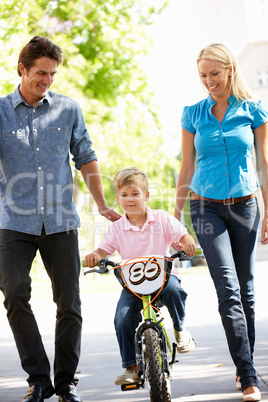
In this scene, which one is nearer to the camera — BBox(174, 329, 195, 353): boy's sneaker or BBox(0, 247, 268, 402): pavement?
BBox(174, 329, 195, 353): boy's sneaker

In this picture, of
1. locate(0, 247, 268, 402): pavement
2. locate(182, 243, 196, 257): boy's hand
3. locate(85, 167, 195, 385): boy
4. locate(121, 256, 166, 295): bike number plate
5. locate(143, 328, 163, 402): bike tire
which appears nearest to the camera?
locate(143, 328, 163, 402): bike tire

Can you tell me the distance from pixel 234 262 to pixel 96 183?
115 centimetres

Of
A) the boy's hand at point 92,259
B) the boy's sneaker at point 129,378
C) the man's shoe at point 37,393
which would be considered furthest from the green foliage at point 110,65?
the boy's sneaker at point 129,378

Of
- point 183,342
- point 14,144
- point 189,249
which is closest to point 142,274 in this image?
point 189,249

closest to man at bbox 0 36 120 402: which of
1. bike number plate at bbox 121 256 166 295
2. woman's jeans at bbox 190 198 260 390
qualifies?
bike number plate at bbox 121 256 166 295

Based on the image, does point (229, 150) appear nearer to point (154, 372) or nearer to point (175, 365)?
point (154, 372)

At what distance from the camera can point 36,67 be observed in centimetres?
430

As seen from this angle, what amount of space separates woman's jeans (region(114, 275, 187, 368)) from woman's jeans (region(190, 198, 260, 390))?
0.91 ft

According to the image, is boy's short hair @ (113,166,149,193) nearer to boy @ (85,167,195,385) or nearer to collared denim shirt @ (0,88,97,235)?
boy @ (85,167,195,385)

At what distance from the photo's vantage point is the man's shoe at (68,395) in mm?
4207

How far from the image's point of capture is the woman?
4.34 metres

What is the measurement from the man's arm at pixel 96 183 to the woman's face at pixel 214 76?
39.2 inches

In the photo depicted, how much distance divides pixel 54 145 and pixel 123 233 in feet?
2.51

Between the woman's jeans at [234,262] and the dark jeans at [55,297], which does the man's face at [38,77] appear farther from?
the woman's jeans at [234,262]
